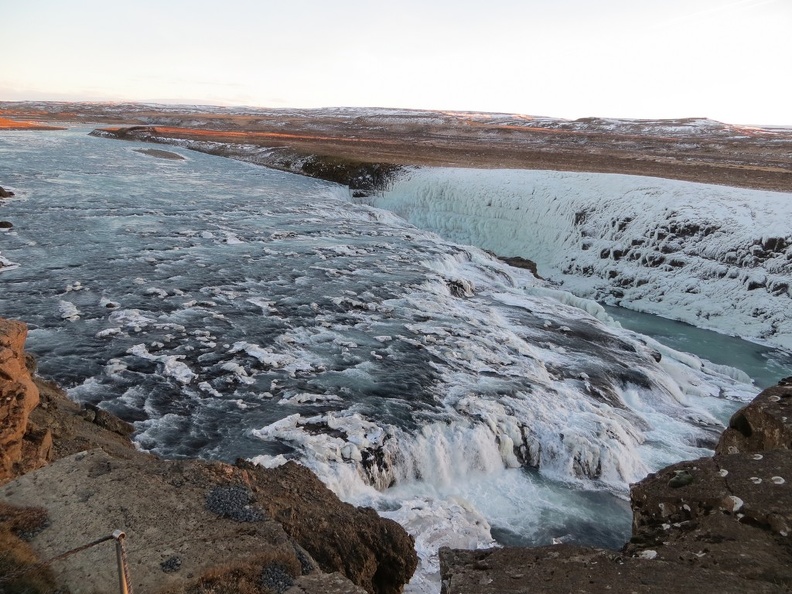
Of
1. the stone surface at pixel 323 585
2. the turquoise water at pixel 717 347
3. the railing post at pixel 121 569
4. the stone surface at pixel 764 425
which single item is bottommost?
the turquoise water at pixel 717 347

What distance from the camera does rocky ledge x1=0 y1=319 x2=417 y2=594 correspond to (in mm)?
4102

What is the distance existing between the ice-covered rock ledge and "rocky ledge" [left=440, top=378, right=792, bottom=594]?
17.5 metres

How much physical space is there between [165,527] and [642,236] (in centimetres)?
2568

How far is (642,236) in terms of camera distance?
2575cm

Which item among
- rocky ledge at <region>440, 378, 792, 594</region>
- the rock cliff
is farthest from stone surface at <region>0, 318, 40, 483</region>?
rocky ledge at <region>440, 378, 792, 594</region>

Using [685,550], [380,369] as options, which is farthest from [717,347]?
[685,550]

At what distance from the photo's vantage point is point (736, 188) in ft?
89.2

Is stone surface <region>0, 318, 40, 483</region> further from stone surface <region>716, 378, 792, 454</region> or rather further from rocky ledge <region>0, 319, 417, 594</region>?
stone surface <region>716, 378, 792, 454</region>

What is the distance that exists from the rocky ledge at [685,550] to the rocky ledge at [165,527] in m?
1.33

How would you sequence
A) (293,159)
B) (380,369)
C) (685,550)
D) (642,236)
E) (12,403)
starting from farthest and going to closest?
(293,159) < (642,236) < (380,369) < (12,403) < (685,550)

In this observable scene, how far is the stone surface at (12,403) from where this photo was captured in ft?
18.0

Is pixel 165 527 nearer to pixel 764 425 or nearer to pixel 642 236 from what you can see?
pixel 764 425

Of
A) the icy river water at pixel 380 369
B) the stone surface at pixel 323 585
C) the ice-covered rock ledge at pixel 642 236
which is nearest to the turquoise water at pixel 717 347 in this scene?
the icy river water at pixel 380 369

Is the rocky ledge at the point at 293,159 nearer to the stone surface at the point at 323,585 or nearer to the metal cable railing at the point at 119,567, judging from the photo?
the stone surface at the point at 323,585
